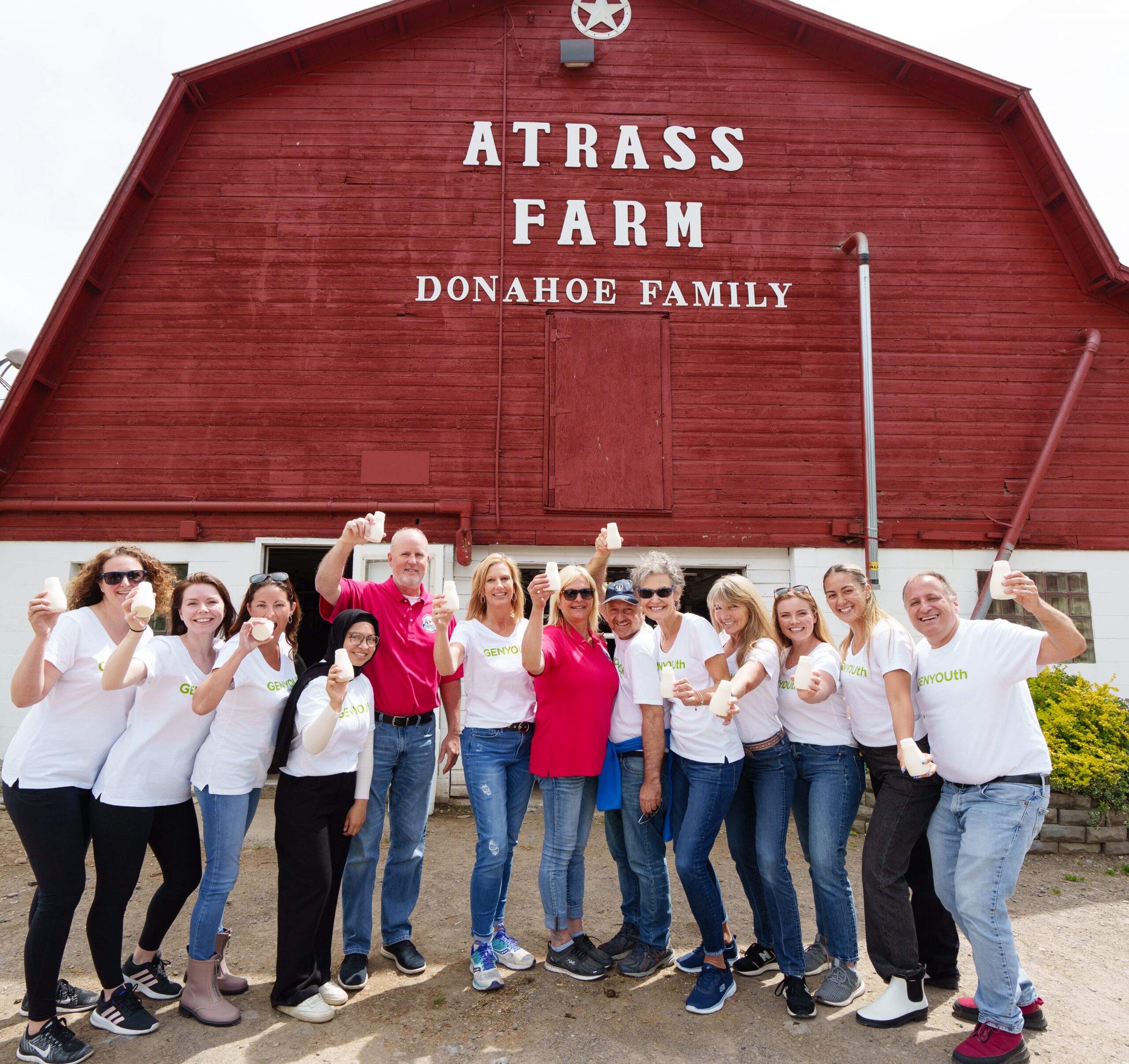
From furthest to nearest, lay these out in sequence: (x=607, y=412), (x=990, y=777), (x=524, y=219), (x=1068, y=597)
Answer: (x=524, y=219) → (x=607, y=412) → (x=1068, y=597) → (x=990, y=777)

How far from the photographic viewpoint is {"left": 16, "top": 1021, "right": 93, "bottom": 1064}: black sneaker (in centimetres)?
300

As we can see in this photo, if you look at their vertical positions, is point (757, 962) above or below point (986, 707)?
below

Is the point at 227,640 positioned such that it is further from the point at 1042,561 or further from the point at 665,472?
the point at 1042,561

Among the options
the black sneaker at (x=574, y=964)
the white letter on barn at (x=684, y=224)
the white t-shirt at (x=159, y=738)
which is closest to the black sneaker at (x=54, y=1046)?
the white t-shirt at (x=159, y=738)

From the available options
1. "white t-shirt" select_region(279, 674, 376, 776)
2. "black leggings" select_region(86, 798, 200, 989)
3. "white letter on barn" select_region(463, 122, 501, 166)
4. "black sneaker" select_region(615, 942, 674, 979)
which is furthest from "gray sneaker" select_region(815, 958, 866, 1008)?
"white letter on barn" select_region(463, 122, 501, 166)

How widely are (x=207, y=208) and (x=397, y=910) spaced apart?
303 inches

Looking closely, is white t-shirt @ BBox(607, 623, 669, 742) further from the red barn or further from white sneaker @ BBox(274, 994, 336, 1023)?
the red barn

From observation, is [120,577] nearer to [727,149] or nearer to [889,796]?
[889,796]

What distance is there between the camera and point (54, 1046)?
3.02 metres

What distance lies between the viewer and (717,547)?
8.02 m

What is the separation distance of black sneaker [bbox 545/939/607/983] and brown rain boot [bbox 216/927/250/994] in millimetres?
1418

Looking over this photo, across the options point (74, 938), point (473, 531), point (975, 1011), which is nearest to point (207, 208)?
point (473, 531)

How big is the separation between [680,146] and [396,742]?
754 centimetres

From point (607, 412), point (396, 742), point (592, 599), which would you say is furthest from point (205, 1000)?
point (607, 412)
